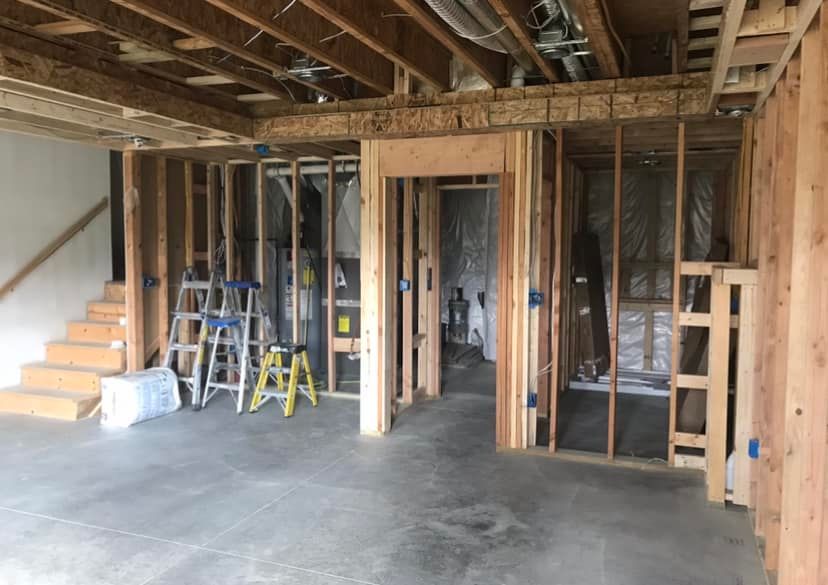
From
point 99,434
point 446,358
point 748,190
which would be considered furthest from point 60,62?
point 446,358

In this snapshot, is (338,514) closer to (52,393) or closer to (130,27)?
(130,27)

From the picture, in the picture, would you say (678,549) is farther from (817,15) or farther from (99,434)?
(99,434)

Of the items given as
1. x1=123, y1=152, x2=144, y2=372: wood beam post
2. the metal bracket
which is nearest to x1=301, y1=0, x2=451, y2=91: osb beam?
the metal bracket

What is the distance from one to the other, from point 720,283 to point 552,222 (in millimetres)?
1890

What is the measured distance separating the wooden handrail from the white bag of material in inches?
60.3

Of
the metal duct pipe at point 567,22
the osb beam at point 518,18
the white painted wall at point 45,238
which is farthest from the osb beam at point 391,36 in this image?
the white painted wall at point 45,238

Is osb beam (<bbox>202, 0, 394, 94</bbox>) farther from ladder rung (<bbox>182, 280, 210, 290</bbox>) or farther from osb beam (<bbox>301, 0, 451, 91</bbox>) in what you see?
ladder rung (<bbox>182, 280, 210, 290</bbox>)

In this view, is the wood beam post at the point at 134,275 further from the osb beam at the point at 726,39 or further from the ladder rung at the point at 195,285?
the osb beam at the point at 726,39

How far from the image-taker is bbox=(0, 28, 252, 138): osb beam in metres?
3.34

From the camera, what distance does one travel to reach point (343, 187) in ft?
22.7

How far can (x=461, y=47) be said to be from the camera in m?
3.48

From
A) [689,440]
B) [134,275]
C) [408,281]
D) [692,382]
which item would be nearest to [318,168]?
[408,281]

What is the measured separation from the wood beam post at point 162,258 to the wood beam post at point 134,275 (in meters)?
0.33

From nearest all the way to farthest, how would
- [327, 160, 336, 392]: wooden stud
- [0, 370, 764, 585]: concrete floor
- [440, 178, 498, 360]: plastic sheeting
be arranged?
[0, 370, 764, 585]: concrete floor, [327, 160, 336, 392]: wooden stud, [440, 178, 498, 360]: plastic sheeting
